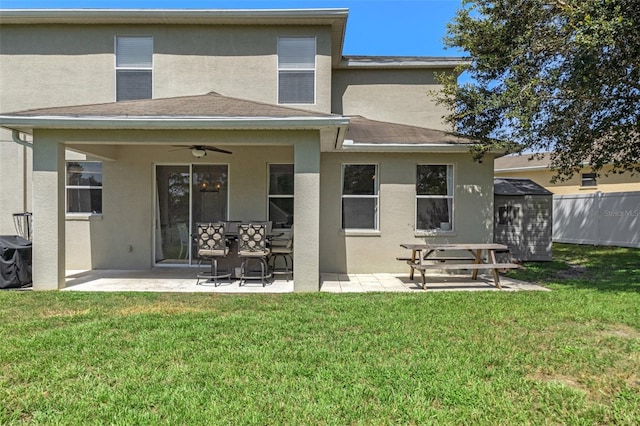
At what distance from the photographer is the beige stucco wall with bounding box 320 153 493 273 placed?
9.98 meters

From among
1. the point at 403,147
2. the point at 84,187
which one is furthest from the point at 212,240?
the point at 403,147

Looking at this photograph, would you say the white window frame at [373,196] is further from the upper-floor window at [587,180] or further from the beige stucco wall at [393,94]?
the upper-floor window at [587,180]

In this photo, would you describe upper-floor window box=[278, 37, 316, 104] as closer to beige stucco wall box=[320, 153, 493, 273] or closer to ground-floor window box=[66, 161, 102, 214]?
beige stucco wall box=[320, 153, 493, 273]

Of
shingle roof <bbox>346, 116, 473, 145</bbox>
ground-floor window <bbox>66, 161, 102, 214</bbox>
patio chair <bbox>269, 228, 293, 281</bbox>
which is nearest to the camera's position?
patio chair <bbox>269, 228, 293, 281</bbox>

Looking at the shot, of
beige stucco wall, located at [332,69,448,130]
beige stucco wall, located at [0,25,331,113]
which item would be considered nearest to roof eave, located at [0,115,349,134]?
beige stucco wall, located at [0,25,331,113]

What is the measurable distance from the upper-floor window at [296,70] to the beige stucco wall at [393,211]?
7.02 ft

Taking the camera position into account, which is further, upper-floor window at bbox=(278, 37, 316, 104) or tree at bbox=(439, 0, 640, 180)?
upper-floor window at bbox=(278, 37, 316, 104)

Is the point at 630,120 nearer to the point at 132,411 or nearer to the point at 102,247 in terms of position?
the point at 132,411

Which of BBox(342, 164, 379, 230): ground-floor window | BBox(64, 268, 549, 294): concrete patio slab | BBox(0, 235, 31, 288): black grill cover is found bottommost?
BBox(64, 268, 549, 294): concrete patio slab

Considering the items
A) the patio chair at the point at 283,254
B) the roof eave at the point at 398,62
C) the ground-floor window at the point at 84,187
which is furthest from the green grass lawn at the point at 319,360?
the roof eave at the point at 398,62

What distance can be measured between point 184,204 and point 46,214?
329 centimetres

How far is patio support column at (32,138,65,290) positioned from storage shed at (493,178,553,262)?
39.0ft

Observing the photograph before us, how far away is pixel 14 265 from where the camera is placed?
7734 mm

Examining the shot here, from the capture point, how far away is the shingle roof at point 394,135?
9.76 meters
